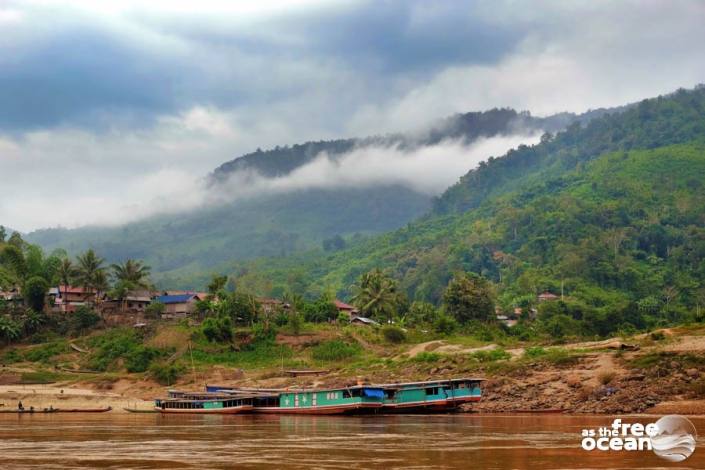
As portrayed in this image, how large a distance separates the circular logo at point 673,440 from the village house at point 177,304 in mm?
69535

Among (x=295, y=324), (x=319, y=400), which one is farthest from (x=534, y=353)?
(x=295, y=324)

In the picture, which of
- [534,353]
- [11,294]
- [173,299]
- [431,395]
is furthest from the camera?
[173,299]

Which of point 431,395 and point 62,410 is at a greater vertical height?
point 431,395

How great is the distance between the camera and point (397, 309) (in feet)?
336

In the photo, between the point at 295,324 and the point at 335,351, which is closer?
the point at 335,351

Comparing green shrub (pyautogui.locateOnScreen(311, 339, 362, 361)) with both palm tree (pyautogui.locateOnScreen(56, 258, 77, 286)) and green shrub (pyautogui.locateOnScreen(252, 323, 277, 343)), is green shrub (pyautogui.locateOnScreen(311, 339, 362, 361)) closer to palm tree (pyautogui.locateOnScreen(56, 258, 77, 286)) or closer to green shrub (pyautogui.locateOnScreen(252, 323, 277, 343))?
green shrub (pyautogui.locateOnScreen(252, 323, 277, 343))

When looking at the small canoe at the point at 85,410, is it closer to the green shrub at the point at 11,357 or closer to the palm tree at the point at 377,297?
the green shrub at the point at 11,357

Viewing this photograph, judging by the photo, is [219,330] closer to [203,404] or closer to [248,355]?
[248,355]

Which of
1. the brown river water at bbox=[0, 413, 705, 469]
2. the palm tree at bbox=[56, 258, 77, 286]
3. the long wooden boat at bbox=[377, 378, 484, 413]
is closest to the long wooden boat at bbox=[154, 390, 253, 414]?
the brown river water at bbox=[0, 413, 705, 469]

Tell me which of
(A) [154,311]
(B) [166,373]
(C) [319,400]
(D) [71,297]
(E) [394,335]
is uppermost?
(D) [71,297]

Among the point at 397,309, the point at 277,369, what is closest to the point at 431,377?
the point at 277,369

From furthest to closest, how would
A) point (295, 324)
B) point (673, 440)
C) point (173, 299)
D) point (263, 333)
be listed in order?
1. point (173, 299)
2. point (295, 324)
3. point (263, 333)
4. point (673, 440)

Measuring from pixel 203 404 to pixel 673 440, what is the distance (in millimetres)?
39049

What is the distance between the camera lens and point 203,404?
60344 mm
